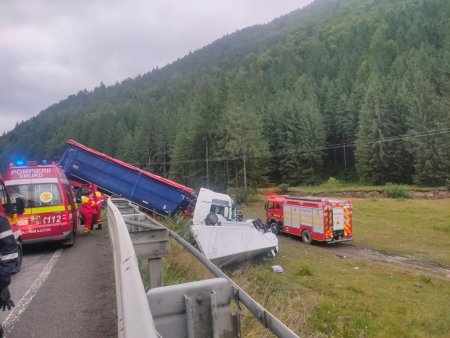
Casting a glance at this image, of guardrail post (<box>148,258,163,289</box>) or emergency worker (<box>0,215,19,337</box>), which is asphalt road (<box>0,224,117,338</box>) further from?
emergency worker (<box>0,215,19,337</box>)

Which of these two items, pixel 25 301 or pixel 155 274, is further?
pixel 25 301

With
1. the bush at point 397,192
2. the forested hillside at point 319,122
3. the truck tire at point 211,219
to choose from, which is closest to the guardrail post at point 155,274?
the truck tire at point 211,219

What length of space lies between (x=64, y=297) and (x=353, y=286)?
9821 millimetres

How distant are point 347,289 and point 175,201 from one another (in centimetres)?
867

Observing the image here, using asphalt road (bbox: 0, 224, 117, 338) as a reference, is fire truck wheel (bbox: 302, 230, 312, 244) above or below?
below

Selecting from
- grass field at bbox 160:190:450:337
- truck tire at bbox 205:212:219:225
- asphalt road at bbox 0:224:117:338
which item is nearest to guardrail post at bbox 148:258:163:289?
asphalt road at bbox 0:224:117:338

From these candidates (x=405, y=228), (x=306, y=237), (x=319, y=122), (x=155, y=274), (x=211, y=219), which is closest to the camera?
(x=155, y=274)

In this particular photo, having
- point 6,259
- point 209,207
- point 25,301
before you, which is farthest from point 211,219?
point 6,259

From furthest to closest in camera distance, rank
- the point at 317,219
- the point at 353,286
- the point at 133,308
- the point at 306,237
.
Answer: the point at 306,237 → the point at 317,219 → the point at 353,286 → the point at 133,308

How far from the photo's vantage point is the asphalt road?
15.4 ft

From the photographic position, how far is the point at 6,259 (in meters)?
3.60

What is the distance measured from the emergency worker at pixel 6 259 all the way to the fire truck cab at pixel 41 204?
20.9 feet

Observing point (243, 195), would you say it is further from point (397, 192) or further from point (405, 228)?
point (405, 228)

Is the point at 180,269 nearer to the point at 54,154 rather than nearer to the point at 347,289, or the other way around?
the point at 347,289
